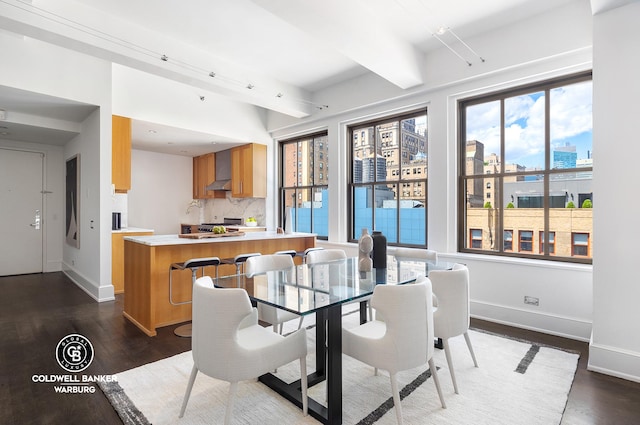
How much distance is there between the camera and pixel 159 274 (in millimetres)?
3520

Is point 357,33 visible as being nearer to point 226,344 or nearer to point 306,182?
point 226,344

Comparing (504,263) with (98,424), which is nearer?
(98,424)

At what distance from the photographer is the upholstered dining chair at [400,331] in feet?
5.91

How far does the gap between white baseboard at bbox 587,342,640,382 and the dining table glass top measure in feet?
4.18

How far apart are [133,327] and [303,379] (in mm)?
2447

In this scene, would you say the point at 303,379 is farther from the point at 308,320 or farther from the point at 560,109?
the point at 560,109

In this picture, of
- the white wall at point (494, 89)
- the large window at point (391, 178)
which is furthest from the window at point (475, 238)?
the large window at point (391, 178)

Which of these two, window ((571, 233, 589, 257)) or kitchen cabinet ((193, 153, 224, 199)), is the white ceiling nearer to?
window ((571, 233, 589, 257))

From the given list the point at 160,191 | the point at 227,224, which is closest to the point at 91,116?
the point at 160,191

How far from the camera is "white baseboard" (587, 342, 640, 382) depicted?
2420mm

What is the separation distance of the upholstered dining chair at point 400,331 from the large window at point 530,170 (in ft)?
8.26

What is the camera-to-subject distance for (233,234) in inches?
166

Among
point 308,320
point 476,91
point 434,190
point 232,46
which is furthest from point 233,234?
point 476,91

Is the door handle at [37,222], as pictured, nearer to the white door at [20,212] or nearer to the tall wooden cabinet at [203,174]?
the white door at [20,212]
